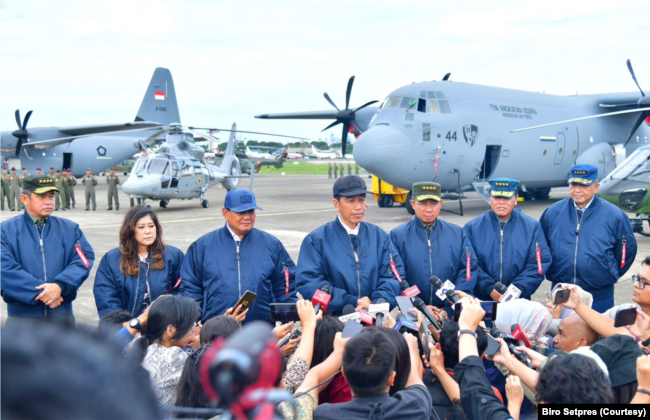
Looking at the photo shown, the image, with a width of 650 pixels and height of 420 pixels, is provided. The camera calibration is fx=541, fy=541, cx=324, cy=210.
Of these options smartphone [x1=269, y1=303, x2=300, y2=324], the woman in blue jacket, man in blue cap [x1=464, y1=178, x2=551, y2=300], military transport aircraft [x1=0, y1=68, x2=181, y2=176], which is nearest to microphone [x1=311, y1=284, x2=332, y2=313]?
smartphone [x1=269, y1=303, x2=300, y2=324]

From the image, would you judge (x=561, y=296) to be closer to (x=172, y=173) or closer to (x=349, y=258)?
(x=349, y=258)

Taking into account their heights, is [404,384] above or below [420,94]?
below

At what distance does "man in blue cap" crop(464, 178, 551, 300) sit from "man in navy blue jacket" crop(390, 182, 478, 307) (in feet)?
0.71

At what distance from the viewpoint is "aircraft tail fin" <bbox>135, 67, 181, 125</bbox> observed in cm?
3288

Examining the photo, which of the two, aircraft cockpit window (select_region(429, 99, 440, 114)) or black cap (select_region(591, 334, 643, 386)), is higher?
aircraft cockpit window (select_region(429, 99, 440, 114))

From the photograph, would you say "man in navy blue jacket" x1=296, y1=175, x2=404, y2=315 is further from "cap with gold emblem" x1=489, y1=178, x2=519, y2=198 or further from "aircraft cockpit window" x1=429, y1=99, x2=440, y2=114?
"aircraft cockpit window" x1=429, y1=99, x2=440, y2=114

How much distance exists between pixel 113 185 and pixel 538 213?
14.2m

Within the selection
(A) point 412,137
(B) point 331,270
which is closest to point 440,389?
(B) point 331,270

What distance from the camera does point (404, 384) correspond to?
253 centimetres

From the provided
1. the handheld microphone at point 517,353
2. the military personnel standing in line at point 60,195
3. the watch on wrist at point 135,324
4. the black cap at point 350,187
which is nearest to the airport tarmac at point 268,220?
the military personnel standing in line at point 60,195

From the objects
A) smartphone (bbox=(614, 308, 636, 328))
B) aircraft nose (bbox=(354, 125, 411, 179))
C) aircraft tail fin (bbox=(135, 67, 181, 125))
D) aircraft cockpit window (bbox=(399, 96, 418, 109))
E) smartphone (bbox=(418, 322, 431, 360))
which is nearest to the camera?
smartphone (bbox=(614, 308, 636, 328))

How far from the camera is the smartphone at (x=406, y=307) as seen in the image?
3352mm

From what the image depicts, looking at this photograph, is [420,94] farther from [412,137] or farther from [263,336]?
[263,336]

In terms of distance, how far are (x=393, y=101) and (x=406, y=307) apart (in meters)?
11.8
